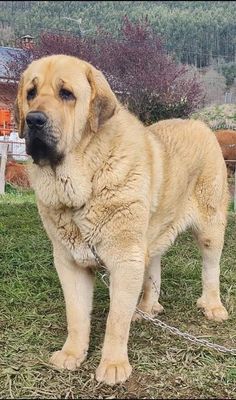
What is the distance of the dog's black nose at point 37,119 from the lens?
10.5 feet

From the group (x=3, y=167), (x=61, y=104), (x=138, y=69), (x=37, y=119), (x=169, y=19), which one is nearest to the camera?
(x=37, y=119)

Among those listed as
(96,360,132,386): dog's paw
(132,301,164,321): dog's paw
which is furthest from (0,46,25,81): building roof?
(96,360,132,386): dog's paw

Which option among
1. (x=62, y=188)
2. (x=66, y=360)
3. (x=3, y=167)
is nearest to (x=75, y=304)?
(x=66, y=360)

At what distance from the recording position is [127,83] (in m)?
23.5

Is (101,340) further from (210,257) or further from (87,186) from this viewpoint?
(210,257)

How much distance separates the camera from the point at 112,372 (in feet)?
10.8

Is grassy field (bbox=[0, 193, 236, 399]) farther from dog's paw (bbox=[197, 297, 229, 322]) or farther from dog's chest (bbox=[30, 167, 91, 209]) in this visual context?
dog's chest (bbox=[30, 167, 91, 209])

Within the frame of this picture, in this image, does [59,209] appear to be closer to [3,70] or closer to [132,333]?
[132,333]

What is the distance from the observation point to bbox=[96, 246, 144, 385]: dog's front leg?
3.38 m

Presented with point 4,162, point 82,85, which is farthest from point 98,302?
point 4,162

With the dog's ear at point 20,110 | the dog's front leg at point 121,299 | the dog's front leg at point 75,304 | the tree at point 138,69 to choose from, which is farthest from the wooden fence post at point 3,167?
the dog's front leg at point 121,299

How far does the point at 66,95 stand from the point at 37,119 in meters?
0.33

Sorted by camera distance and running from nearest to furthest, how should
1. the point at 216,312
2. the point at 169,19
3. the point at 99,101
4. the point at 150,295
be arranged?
1. the point at 99,101
2. the point at 216,312
3. the point at 150,295
4. the point at 169,19

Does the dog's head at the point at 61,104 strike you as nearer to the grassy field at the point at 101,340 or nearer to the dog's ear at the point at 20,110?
the dog's ear at the point at 20,110
